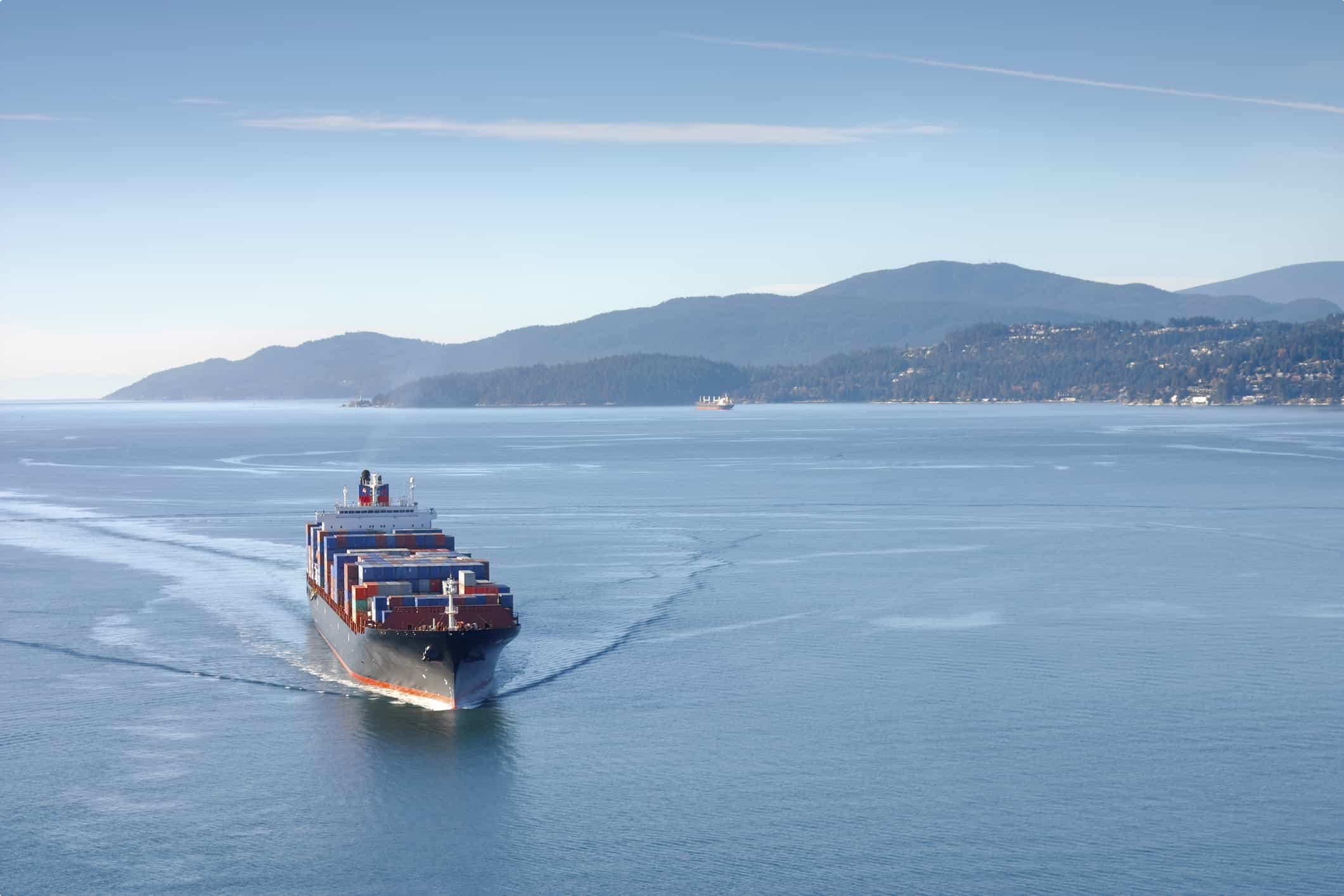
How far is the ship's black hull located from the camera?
37.5 metres

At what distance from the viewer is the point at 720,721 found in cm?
3444

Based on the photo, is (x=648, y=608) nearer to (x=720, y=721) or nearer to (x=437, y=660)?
(x=437, y=660)

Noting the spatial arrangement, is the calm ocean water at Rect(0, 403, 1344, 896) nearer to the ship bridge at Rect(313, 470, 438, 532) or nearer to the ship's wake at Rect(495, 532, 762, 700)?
the ship's wake at Rect(495, 532, 762, 700)

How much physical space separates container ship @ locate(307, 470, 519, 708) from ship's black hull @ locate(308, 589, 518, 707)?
2 cm

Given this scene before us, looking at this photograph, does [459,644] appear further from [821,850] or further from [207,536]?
[207,536]

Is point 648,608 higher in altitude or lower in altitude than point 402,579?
lower

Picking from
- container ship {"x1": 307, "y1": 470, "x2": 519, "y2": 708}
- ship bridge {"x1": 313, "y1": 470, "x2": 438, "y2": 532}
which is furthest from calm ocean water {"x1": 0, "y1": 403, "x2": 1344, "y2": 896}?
ship bridge {"x1": 313, "y1": 470, "x2": 438, "y2": 532}

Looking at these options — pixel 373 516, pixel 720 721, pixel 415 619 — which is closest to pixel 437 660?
pixel 415 619

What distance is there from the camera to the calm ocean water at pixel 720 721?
26.3 m

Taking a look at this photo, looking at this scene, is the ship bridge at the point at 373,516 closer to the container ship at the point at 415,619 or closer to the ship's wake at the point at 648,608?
the container ship at the point at 415,619

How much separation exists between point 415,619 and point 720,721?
32.5ft

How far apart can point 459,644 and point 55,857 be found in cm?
1285

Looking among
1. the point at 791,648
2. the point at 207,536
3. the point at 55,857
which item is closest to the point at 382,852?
the point at 55,857

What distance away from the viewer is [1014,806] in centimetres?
2831
